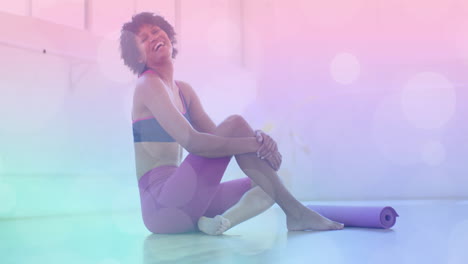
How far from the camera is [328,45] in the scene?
14.3 ft

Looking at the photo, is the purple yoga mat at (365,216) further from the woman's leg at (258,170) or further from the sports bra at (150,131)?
the sports bra at (150,131)

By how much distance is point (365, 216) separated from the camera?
1790 millimetres

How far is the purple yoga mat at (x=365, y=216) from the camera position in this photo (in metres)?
1.79

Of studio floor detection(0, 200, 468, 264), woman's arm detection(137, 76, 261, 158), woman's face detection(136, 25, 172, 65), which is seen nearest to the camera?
studio floor detection(0, 200, 468, 264)

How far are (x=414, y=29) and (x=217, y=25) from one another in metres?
1.75

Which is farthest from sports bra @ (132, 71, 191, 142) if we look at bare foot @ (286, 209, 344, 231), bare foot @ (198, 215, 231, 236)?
bare foot @ (286, 209, 344, 231)

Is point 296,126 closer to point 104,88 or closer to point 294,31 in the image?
point 294,31

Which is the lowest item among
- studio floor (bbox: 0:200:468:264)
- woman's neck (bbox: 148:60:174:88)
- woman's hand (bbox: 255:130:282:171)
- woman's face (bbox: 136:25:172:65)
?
studio floor (bbox: 0:200:468:264)

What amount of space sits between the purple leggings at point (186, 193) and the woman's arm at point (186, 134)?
5 cm

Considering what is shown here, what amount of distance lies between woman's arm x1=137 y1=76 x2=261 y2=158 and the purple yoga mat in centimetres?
52
